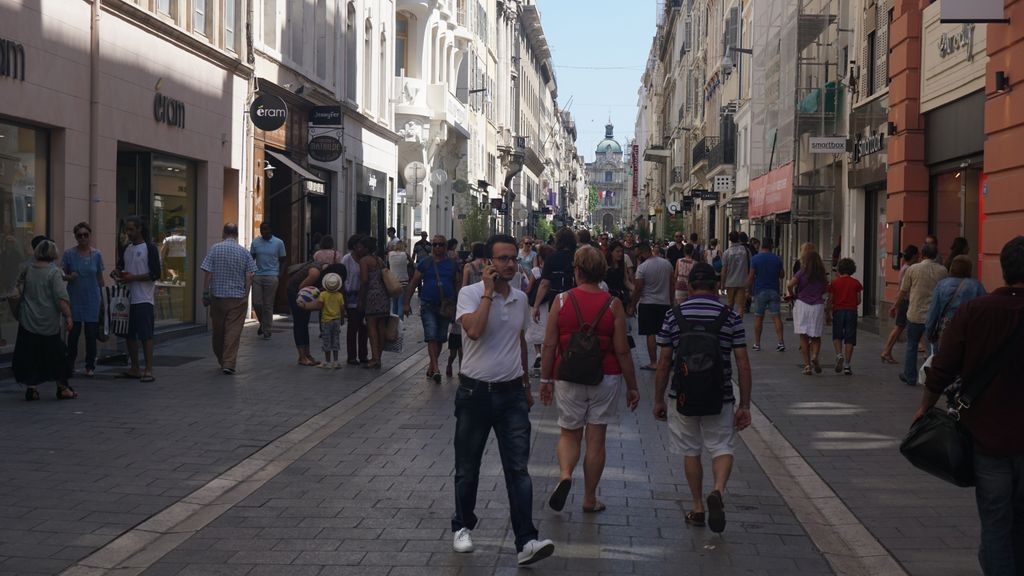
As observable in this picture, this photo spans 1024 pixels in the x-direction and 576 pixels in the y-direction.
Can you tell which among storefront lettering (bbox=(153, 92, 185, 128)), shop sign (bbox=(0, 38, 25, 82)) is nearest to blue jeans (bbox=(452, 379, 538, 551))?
shop sign (bbox=(0, 38, 25, 82))

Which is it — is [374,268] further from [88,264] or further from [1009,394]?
[1009,394]

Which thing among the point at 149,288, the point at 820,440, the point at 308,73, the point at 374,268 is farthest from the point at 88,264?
the point at 308,73

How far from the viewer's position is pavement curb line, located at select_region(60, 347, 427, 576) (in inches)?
251

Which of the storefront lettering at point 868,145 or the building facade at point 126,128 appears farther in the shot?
the storefront lettering at point 868,145

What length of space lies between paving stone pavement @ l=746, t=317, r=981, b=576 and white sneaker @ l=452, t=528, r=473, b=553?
2.29m

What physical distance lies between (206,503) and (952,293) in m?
7.60

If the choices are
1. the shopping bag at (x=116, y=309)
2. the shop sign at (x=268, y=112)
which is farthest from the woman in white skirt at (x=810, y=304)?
the shop sign at (x=268, y=112)

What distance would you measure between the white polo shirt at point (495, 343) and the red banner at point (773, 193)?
24.1 metres

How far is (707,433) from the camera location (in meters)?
7.41

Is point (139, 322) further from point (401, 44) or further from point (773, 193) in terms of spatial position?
point (401, 44)

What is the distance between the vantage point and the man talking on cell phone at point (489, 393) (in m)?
6.54

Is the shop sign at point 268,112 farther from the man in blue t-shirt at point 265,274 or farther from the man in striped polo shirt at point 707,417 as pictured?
the man in striped polo shirt at point 707,417

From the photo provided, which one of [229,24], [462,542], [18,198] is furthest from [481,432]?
[229,24]

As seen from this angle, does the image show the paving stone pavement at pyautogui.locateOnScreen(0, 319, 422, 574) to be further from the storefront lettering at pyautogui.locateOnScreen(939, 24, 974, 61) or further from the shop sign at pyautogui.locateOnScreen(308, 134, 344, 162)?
the shop sign at pyautogui.locateOnScreen(308, 134, 344, 162)
